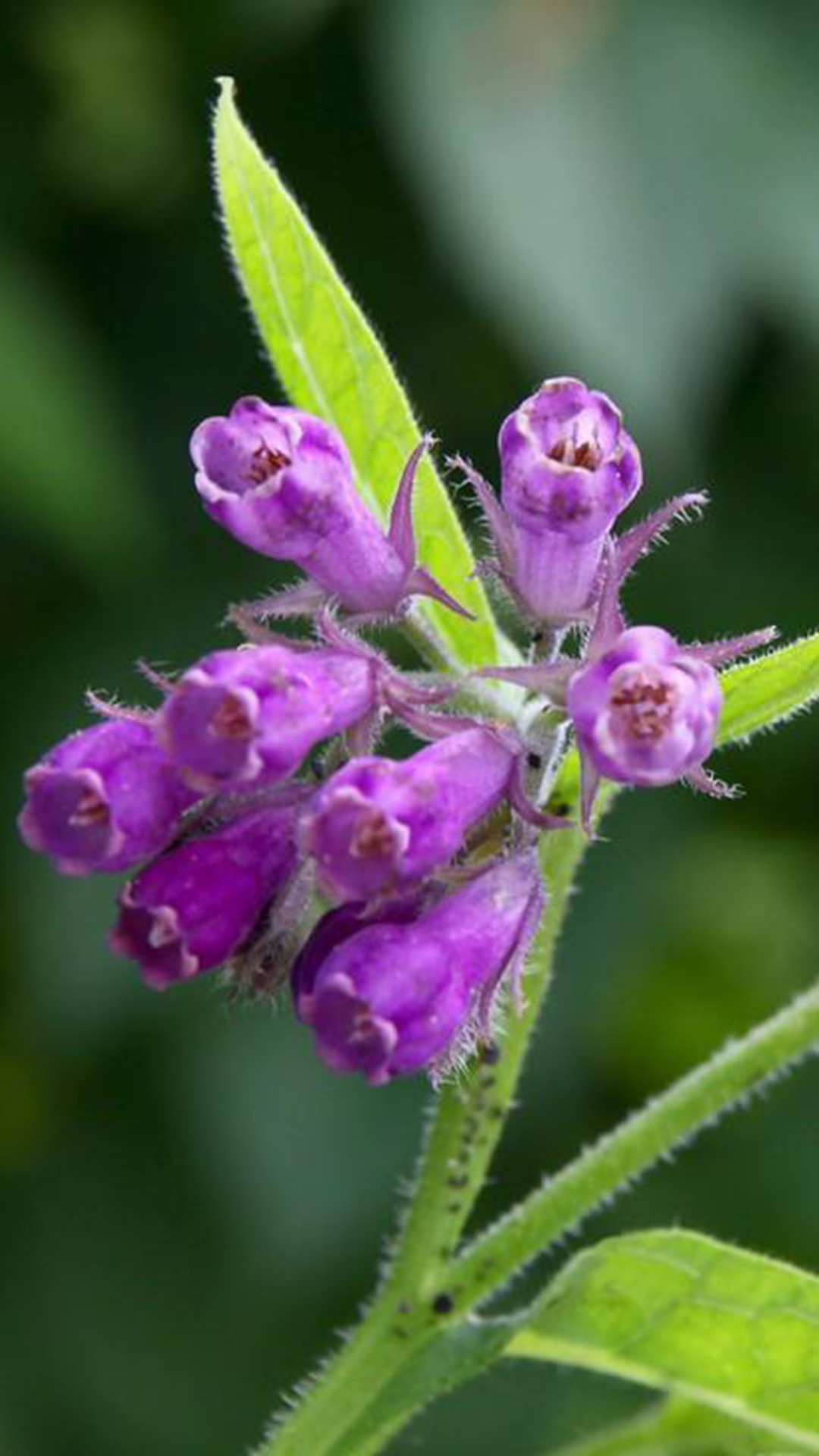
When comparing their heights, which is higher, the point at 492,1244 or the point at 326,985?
the point at 326,985

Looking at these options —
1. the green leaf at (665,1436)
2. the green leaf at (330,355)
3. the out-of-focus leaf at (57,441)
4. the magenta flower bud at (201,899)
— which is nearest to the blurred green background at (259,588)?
the out-of-focus leaf at (57,441)

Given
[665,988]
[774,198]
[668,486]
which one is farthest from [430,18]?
[665,988]

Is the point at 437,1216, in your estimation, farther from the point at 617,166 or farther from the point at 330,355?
the point at 617,166

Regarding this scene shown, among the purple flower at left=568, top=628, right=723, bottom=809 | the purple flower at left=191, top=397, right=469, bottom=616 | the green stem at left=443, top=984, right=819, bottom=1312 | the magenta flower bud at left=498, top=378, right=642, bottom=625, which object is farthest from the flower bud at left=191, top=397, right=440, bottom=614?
the green stem at left=443, top=984, right=819, bottom=1312

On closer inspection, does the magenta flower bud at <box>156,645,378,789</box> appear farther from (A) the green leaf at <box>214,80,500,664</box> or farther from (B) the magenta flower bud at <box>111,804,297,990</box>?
(A) the green leaf at <box>214,80,500,664</box>

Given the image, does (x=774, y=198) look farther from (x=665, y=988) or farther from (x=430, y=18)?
(x=665, y=988)

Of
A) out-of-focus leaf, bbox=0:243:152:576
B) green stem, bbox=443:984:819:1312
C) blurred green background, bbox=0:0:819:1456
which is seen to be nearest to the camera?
green stem, bbox=443:984:819:1312

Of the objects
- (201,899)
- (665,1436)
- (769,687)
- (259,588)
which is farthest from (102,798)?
(259,588)
